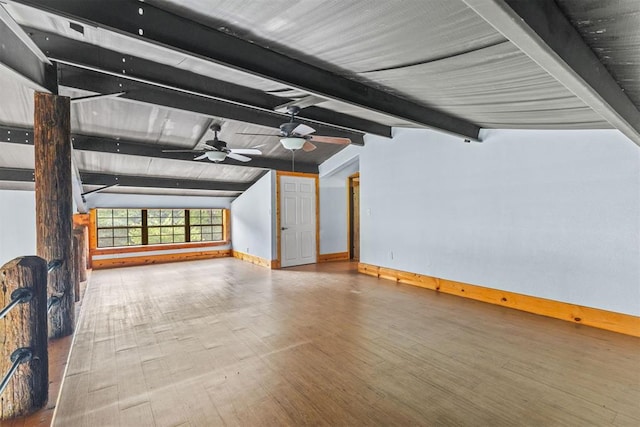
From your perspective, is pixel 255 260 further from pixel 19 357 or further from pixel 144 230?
pixel 19 357

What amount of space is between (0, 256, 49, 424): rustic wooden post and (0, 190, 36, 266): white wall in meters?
5.81

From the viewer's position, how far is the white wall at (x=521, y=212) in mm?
3197

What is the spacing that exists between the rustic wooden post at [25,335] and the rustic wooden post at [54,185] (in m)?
1.02

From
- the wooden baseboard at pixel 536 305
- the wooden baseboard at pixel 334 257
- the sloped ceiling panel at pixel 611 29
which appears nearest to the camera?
the sloped ceiling panel at pixel 611 29

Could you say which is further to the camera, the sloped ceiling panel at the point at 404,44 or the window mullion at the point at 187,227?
the window mullion at the point at 187,227

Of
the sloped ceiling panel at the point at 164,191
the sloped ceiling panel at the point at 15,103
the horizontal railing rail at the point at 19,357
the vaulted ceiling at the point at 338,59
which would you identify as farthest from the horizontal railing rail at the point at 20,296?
the sloped ceiling panel at the point at 164,191

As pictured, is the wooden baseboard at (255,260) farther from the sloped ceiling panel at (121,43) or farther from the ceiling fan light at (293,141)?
the sloped ceiling panel at (121,43)

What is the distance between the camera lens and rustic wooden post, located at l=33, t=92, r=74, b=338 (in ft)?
8.21

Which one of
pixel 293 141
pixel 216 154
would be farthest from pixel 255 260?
pixel 293 141

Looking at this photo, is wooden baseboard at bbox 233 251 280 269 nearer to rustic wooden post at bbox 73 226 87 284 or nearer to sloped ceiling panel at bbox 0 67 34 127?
rustic wooden post at bbox 73 226 87 284

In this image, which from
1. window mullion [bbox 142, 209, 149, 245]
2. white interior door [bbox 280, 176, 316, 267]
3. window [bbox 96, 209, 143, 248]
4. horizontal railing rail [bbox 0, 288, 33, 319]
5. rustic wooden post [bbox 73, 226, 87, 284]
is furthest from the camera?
window mullion [bbox 142, 209, 149, 245]

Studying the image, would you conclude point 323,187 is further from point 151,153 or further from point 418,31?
point 418,31

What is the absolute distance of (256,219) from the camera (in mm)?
7590

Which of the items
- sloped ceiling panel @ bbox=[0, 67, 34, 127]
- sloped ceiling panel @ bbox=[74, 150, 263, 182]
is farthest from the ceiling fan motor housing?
sloped ceiling panel @ bbox=[74, 150, 263, 182]
